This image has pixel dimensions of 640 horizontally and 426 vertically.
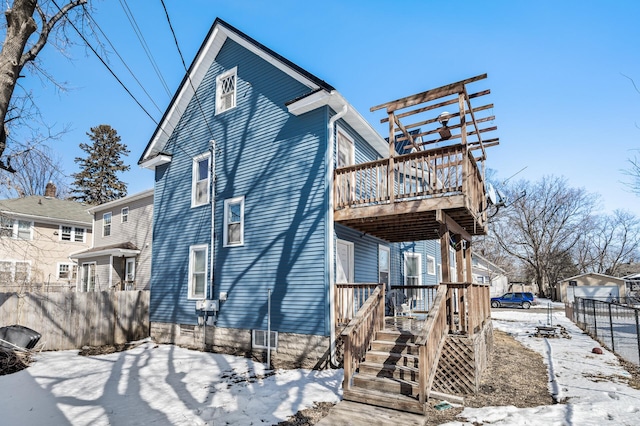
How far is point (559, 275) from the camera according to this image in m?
48.6

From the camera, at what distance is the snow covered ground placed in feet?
19.2

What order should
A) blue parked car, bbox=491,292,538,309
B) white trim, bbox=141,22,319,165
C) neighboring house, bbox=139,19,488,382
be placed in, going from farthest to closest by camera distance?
blue parked car, bbox=491,292,538,309
white trim, bbox=141,22,319,165
neighboring house, bbox=139,19,488,382

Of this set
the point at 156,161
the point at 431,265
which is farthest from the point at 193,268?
the point at 431,265

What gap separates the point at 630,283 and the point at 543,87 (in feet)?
123

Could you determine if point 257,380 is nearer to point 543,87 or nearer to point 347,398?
point 347,398

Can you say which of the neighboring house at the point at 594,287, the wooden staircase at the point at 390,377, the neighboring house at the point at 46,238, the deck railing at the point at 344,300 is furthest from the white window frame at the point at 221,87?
the neighboring house at the point at 594,287

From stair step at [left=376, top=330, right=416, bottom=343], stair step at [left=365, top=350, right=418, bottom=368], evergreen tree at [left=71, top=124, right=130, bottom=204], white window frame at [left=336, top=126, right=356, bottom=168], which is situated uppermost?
evergreen tree at [left=71, top=124, right=130, bottom=204]

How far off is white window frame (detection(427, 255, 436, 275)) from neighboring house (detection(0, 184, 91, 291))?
19.4 m

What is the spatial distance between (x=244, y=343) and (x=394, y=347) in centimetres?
479

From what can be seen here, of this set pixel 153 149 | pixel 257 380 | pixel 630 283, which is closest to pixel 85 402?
pixel 257 380

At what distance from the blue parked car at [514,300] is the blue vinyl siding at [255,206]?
27.7 m

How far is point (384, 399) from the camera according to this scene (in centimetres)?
606

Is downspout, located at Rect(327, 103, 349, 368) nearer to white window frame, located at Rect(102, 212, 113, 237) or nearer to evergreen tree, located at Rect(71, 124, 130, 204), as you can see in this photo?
white window frame, located at Rect(102, 212, 113, 237)

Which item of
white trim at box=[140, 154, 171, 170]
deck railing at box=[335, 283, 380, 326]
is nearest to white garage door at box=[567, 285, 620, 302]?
deck railing at box=[335, 283, 380, 326]
